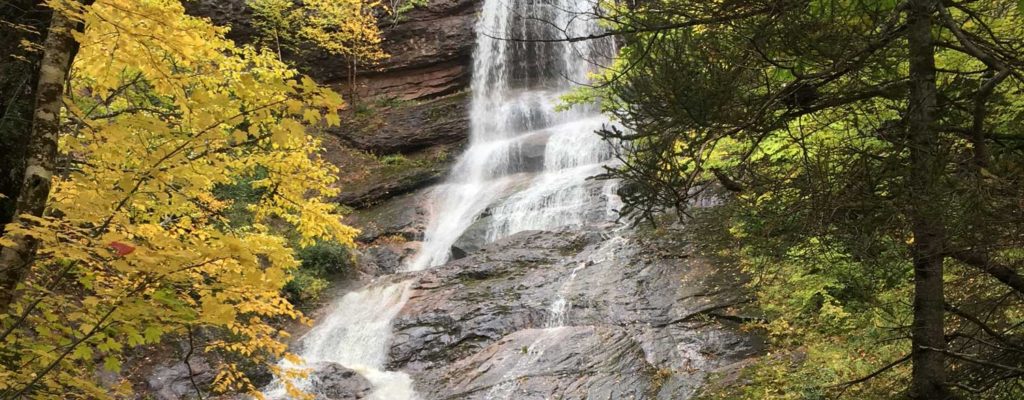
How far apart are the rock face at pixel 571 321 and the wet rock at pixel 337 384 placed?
2.41 ft

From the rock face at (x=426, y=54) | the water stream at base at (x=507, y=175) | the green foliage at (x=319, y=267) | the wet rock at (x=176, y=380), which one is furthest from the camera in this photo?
the rock face at (x=426, y=54)

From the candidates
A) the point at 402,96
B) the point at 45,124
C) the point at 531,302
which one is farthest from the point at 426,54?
the point at 45,124

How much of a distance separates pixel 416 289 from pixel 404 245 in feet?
16.8

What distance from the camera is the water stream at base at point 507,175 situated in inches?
464

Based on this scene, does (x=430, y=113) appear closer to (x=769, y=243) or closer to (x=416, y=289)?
(x=416, y=289)

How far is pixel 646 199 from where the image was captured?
4332 mm

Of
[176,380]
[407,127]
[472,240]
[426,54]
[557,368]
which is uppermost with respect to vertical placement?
[426,54]

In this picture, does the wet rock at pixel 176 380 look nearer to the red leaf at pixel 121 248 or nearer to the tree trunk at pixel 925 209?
the red leaf at pixel 121 248

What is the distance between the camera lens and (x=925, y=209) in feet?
10.1

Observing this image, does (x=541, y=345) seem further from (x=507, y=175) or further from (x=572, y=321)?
(x=507, y=175)

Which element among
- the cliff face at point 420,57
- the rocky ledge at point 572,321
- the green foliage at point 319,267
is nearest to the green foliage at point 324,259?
the green foliage at point 319,267

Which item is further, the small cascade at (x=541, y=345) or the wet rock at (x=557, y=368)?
the small cascade at (x=541, y=345)

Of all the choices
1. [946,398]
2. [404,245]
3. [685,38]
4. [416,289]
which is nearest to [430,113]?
[404,245]

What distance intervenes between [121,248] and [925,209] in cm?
387
